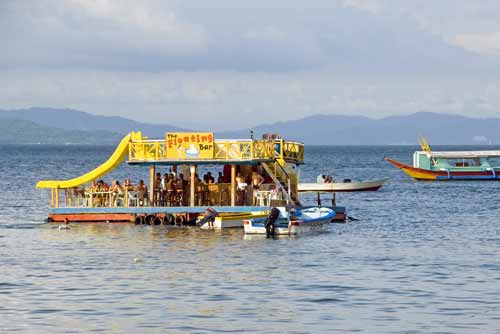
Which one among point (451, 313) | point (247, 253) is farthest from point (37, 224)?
point (451, 313)

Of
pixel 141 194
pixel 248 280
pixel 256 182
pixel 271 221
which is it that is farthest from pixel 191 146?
pixel 248 280

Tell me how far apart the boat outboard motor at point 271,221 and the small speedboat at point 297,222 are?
180 millimetres

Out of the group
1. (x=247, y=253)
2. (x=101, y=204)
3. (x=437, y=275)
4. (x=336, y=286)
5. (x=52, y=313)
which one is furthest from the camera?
(x=101, y=204)

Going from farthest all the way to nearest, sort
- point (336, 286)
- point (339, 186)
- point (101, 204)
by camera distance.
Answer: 1. point (339, 186)
2. point (101, 204)
3. point (336, 286)

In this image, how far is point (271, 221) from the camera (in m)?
47.7

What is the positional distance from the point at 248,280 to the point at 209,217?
16.5 meters

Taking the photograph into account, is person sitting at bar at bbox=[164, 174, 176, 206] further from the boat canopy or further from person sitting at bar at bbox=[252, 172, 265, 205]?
the boat canopy

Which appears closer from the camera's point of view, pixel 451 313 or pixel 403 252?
pixel 451 313

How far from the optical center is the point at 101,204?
2112 inches

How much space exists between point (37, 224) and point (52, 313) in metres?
27.6

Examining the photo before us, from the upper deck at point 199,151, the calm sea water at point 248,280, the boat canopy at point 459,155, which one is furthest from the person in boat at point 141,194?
the boat canopy at point 459,155

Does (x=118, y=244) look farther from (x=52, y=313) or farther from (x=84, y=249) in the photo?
(x=52, y=313)

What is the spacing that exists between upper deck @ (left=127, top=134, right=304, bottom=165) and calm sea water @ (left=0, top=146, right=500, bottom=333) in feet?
12.3

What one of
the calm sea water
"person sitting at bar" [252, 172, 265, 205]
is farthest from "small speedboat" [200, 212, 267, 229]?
"person sitting at bar" [252, 172, 265, 205]
